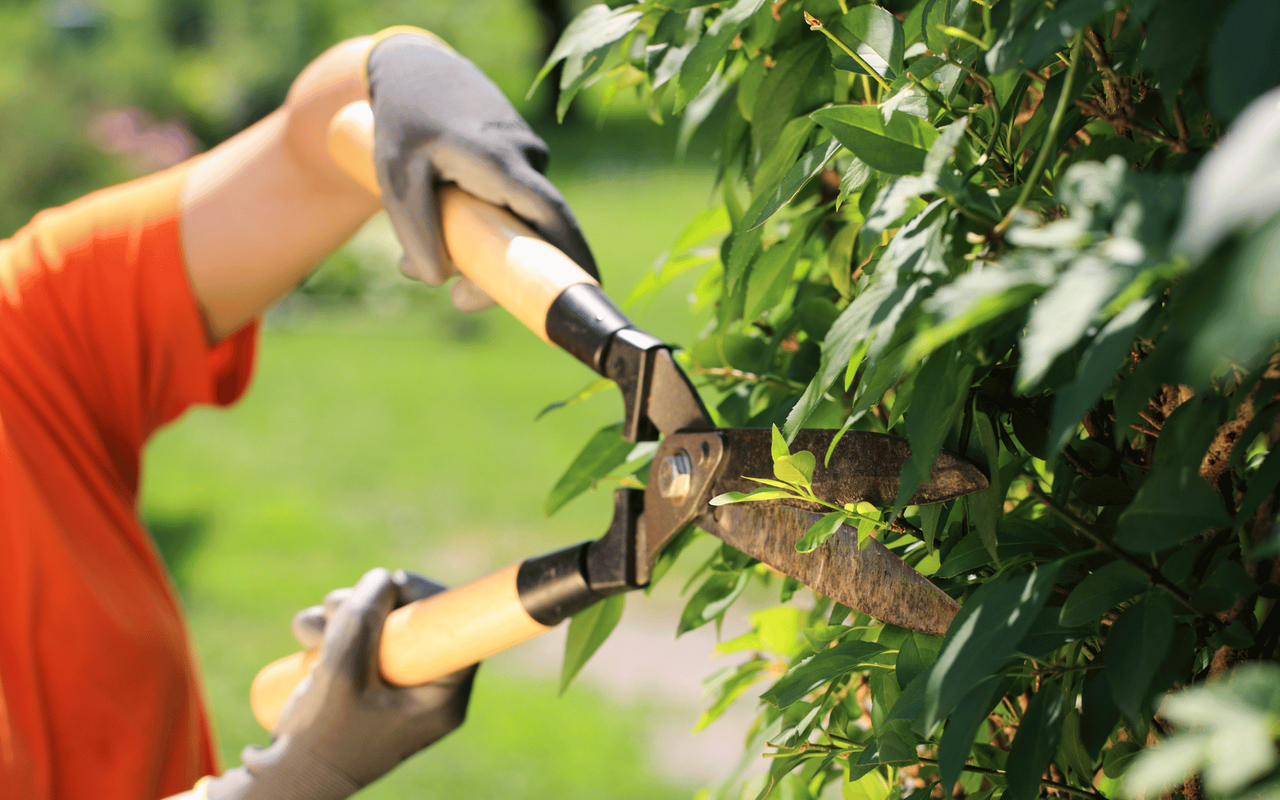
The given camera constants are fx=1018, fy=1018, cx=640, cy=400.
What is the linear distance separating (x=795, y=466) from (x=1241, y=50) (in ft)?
1.10

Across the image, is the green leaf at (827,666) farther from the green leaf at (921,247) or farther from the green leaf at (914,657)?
the green leaf at (921,247)

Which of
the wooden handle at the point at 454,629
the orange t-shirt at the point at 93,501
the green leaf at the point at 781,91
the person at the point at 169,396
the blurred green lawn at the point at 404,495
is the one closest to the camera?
the green leaf at the point at 781,91

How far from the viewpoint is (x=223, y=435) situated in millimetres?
5152

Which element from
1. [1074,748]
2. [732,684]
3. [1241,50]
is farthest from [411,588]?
[1241,50]

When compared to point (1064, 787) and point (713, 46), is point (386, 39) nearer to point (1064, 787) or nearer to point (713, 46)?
point (713, 46)

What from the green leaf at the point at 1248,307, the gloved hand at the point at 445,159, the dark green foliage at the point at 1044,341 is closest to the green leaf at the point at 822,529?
the dark green foliage at the point at 1044,341

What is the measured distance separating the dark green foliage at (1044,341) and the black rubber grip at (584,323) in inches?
4.4

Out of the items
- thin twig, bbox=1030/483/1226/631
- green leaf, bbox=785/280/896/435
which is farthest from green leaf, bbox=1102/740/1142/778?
green leaf, bbox=785/280/896/435

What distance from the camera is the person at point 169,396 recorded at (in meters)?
1.03

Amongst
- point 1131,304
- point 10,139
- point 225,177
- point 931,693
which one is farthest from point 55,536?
point 10,139

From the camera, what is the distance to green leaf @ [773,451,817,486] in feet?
1.99

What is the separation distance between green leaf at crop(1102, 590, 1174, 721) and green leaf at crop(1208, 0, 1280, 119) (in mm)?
257

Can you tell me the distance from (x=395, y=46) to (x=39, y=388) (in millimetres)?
619

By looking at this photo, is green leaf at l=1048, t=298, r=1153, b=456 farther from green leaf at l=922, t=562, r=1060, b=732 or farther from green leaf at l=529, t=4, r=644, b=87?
green leaf at l=529, t=4, r=644, b=87
